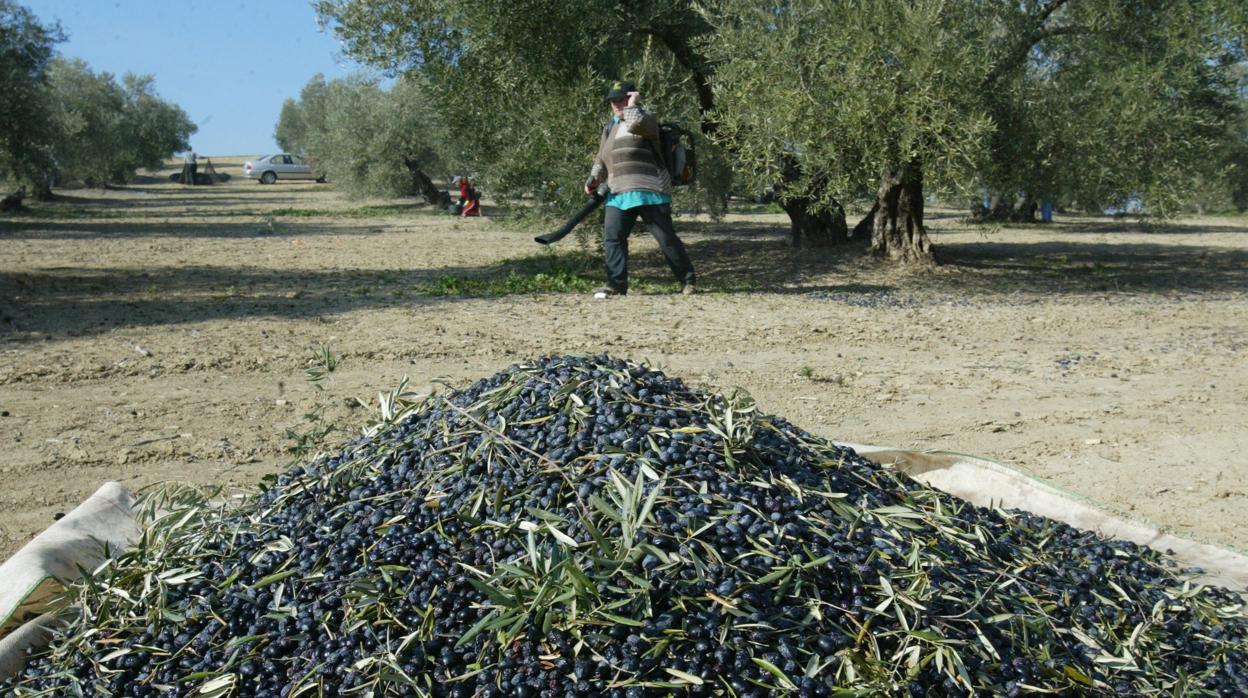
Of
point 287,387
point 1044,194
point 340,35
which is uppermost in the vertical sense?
point 340,35

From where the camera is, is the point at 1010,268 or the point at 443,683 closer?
the point at 443,683

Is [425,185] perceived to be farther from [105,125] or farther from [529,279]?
[529,279]

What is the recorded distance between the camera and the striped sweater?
9047 mm

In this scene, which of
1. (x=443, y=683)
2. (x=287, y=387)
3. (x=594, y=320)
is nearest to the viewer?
(x=443, y=683)

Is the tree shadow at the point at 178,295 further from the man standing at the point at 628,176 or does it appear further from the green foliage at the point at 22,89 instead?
the green foliage at the point at 22,89

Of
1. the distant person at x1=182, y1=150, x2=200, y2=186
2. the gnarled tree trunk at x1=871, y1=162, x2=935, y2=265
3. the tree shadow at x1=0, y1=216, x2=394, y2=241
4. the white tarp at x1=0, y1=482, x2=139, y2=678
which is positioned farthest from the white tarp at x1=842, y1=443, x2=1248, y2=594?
the distant person at x1=182, y1=150, x2=200, y2=186

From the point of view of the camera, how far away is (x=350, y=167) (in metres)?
28.6

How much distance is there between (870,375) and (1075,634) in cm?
413

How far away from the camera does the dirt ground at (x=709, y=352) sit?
15.4 feet

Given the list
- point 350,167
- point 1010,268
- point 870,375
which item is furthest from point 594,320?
point 350,167

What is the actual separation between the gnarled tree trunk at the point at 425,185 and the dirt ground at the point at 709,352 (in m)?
13.8

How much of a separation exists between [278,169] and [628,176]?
46.5 metres

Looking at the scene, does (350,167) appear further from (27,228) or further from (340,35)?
(340,35)

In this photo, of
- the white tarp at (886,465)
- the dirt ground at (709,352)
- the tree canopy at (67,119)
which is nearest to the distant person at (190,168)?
the tree canopy at (67,119)
